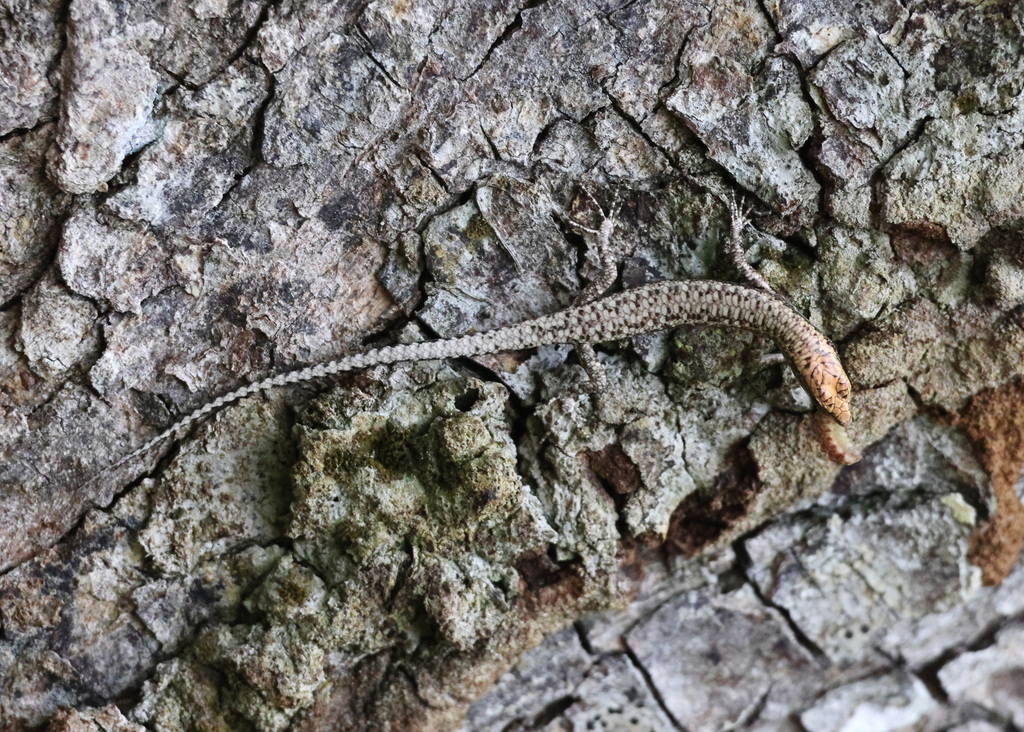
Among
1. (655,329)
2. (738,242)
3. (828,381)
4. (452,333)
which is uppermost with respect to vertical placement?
(452,333)

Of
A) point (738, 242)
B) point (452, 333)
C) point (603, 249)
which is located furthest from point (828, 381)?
point (452, 333)

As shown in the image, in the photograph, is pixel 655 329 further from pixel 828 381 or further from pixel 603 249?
pixel 828 381

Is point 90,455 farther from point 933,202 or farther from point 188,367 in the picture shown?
point 933,202

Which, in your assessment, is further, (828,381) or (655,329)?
(655,329)

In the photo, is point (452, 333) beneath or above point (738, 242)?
above

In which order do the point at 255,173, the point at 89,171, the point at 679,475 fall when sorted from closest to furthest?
the point at 89,171, the point at 255,173, the point at 679,475

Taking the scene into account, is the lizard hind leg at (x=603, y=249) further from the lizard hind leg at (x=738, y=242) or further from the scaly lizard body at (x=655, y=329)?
the lizard hind leg at (x=738, y=242)

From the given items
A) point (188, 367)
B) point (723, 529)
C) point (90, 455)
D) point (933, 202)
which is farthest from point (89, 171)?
point (933, 202)
